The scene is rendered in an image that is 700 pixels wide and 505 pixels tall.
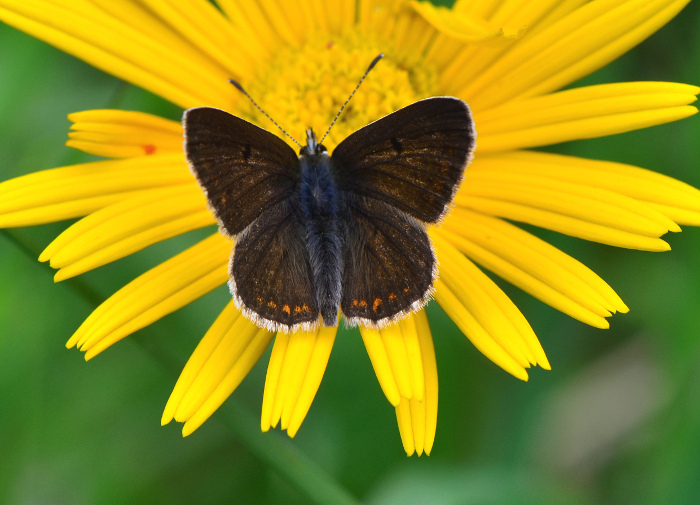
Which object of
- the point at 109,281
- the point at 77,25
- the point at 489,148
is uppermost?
the point at 489,148

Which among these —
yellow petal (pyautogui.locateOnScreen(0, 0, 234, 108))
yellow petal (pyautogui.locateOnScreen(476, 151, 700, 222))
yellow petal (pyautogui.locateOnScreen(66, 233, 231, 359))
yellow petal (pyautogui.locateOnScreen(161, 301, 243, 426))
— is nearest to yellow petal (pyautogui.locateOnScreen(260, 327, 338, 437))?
yellow petal (pyautogui.locateOnScreen(161, 301, 243, 426))

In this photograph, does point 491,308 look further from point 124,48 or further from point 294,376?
point 124,48

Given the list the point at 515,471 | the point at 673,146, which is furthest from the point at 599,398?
the point at 673,146

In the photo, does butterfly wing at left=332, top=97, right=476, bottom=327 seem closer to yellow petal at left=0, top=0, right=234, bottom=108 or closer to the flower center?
the flower center

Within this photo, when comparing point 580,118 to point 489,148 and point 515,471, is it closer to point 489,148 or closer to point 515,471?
point 489,148

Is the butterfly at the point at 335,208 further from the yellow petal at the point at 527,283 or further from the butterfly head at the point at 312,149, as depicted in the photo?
the yellow petal at the point at 527,283

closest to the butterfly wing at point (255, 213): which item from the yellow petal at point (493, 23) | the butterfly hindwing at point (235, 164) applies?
the butterfly hindwing at point (235, 164)
